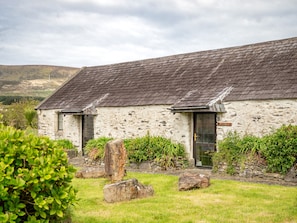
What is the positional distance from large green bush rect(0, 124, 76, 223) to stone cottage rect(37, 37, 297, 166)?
30.6 feet

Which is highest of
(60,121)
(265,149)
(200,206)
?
(60,121)

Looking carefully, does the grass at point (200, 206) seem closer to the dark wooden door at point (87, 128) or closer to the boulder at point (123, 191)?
the boulder at point (123, 191)

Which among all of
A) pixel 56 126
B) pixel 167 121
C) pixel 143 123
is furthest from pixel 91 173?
pixel 56 126

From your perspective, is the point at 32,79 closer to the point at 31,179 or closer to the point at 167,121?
the point at 167,121

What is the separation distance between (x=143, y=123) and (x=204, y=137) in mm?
3364

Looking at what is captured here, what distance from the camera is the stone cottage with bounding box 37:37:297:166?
556 inches

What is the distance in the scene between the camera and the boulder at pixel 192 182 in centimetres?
1072

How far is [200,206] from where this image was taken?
345 inches

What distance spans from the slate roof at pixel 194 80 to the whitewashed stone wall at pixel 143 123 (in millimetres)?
413

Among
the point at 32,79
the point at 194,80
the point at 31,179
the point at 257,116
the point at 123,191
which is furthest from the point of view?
the point at 32,79

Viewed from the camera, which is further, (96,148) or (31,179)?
(96,148)

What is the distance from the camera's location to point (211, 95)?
597 inches

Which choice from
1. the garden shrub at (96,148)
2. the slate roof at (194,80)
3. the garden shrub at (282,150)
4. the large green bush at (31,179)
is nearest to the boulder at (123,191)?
the large green bush at (31,179)

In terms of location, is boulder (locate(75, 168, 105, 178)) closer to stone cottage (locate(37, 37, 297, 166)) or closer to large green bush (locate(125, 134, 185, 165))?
large green bush (locate(125, 134, 185, 165))
